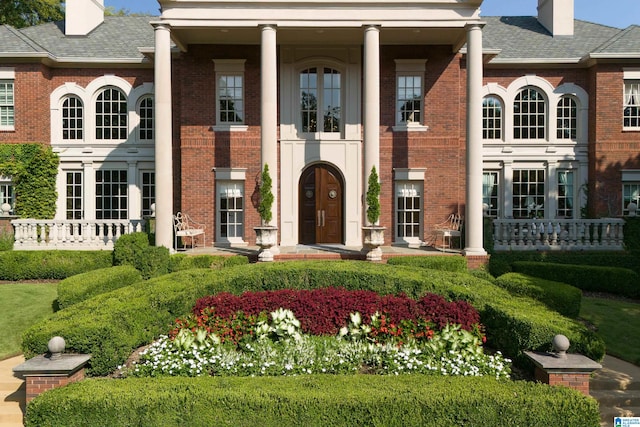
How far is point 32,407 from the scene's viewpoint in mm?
5523

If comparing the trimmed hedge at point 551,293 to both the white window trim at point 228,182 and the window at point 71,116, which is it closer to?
the white window trim at point 228,182

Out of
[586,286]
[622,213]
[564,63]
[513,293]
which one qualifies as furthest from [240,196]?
[622,213]

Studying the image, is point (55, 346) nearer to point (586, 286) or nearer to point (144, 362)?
point (144, 362)

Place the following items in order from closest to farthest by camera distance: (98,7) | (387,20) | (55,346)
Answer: (55,346) → (387,20) → (98,7)

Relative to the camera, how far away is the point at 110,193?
65.9 ft

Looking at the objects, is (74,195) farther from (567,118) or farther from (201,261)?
(567,118)

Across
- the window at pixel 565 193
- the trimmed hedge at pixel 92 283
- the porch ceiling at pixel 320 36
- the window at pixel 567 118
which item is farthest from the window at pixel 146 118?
the window at pixel 565 193

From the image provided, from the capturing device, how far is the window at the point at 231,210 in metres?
17.6

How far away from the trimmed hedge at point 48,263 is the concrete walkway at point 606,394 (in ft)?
22.2

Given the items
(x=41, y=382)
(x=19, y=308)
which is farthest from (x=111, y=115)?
(x=41, y=382)

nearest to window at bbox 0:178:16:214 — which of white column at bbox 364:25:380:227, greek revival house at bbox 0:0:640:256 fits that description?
greek revival house at bbox 0:0:640:256

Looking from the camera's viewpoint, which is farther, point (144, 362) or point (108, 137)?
point (108, 137)

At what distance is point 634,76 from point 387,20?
11.5m

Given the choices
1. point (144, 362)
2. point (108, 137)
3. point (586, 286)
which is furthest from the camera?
point (108, 137)
